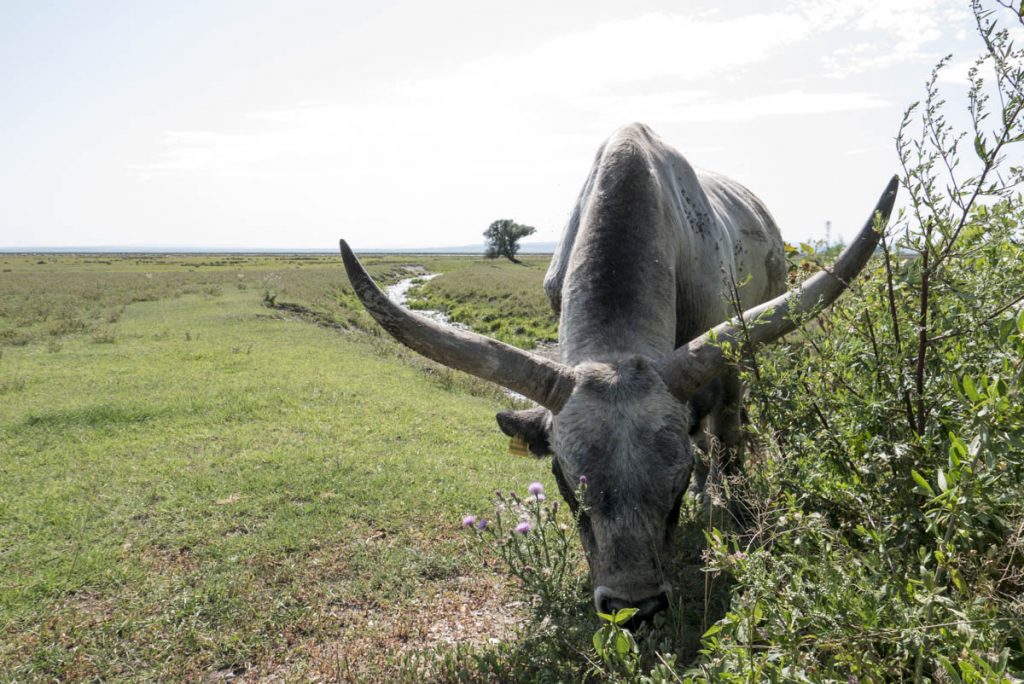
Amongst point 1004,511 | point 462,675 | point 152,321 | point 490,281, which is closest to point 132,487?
point 462,675

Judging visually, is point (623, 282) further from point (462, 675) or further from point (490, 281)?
point (490, 281)

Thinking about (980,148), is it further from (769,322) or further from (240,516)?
(240,516)

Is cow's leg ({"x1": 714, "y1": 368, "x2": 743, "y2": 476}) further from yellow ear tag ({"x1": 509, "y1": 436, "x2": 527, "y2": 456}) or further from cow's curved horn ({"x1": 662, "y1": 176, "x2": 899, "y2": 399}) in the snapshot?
yellow ear tag ({"x1": 509, "y1": 436, "x2": 527, "y2": 456})

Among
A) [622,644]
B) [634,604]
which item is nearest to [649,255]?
[634,604]

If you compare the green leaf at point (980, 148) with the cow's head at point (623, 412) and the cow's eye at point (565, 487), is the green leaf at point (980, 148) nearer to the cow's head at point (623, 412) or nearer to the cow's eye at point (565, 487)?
the cow's head at point (623, 412)

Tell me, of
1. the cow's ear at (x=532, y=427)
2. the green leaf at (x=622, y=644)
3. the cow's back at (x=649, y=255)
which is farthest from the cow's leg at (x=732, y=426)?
the green leaf at (x=622, y=644)

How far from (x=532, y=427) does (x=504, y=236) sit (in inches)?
3329

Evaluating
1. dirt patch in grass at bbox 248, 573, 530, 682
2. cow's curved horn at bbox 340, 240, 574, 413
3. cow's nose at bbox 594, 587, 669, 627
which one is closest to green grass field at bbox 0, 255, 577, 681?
dirt patch in grass at bbox 248, 573, 530, 682

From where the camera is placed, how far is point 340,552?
551cm

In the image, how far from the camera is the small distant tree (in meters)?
86.8

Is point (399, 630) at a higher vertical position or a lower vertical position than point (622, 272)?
lower

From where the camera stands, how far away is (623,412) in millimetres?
3088

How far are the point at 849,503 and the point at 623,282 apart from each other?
5.93ft

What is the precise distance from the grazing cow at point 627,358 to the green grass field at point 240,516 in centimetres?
176
